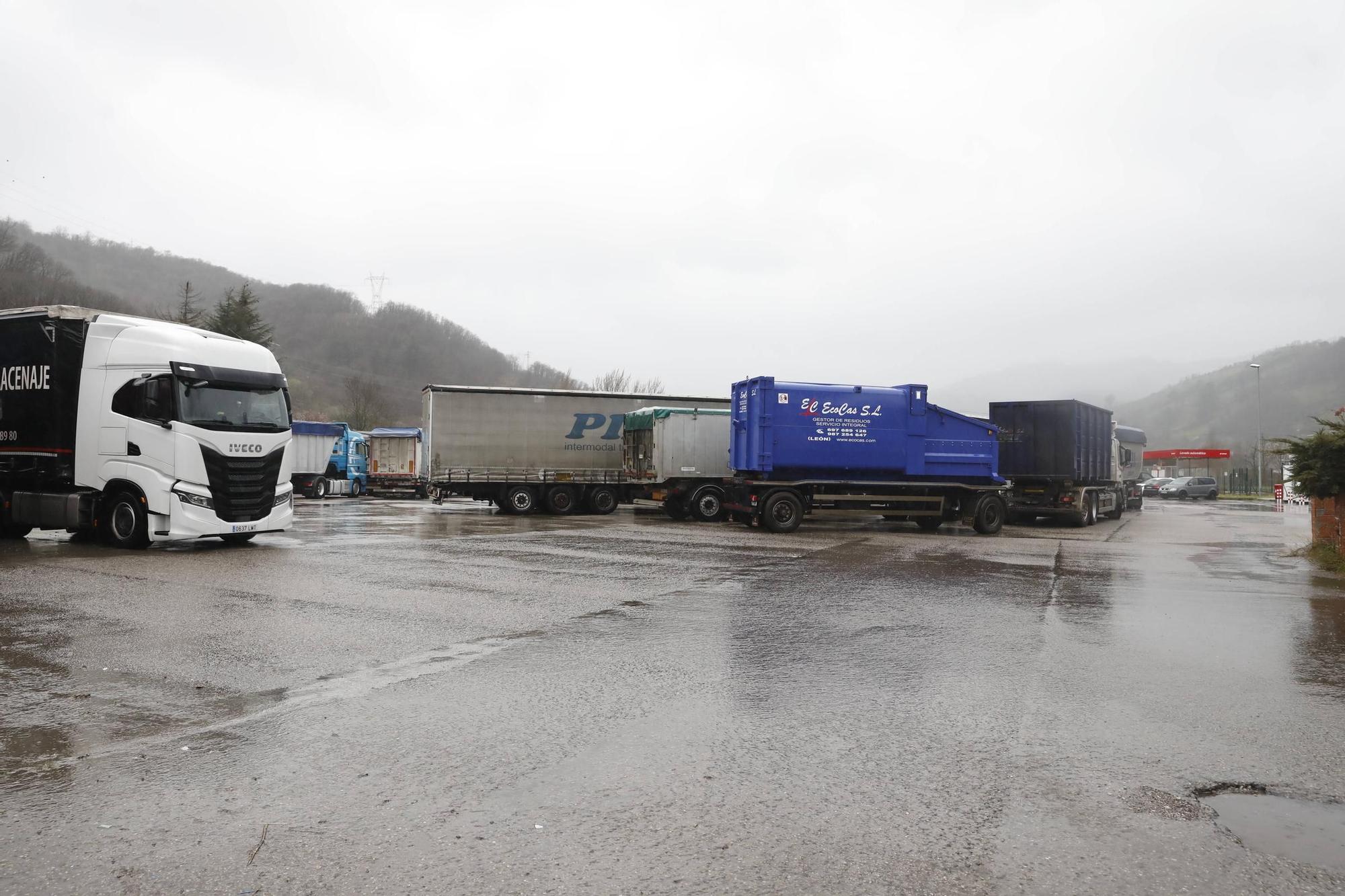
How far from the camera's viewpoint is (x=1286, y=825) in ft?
12.7

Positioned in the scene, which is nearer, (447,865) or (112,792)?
(447,865)

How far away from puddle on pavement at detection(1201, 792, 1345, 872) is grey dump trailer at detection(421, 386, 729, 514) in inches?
868

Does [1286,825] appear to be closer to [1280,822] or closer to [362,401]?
[1280,822]

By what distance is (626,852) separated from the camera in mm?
3455

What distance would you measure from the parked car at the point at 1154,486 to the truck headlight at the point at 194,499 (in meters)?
56.4

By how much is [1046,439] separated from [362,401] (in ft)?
205

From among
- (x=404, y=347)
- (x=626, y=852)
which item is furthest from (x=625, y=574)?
(x=404, y=347)

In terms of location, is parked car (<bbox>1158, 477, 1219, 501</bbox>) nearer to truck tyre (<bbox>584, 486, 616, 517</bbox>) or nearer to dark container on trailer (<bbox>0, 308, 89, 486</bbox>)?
truck tyre (<bbox>584, 486, 616, 517</bbox>)

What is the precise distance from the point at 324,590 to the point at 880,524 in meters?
17.5

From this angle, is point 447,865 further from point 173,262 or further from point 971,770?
point 173,262

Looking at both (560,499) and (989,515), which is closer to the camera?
(989,515)

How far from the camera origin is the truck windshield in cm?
1352

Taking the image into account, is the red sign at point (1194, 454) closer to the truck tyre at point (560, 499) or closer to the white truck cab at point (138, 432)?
the truck tyre at point (560, 499)

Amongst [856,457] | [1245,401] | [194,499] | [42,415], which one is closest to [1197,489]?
[856,457]
